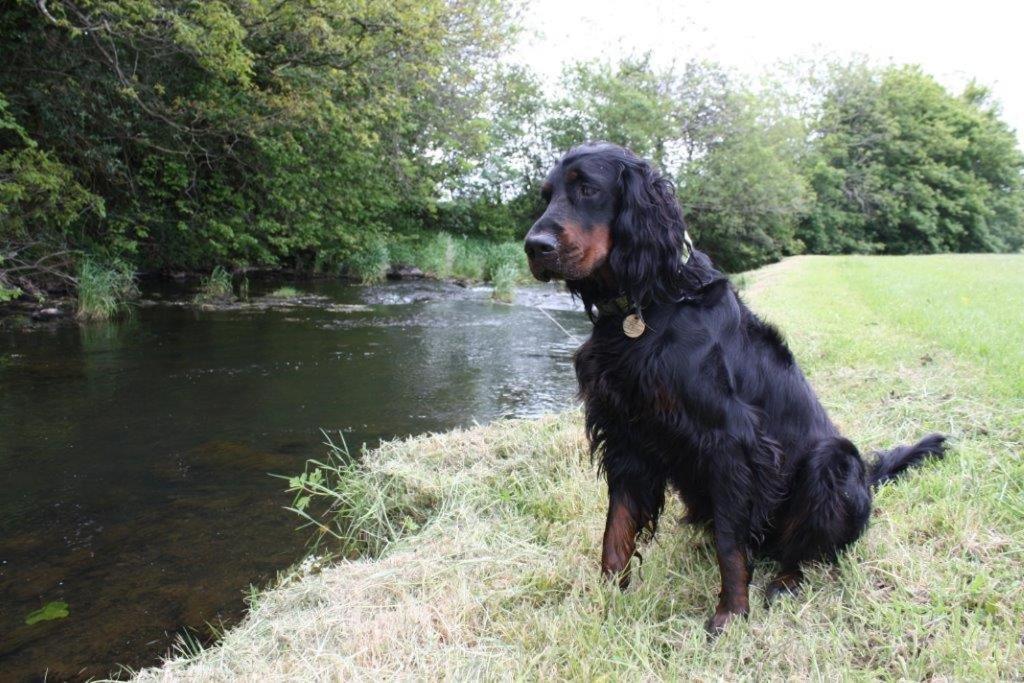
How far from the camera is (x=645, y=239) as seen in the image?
88.0 inches

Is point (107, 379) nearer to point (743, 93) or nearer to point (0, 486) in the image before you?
point (0, 486)

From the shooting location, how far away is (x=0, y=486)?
4.29 meters

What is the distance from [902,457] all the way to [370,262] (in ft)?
53.7

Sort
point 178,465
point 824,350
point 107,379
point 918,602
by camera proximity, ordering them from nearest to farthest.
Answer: point 918,602 → point 178,465 → point 824,350 → point 107,379

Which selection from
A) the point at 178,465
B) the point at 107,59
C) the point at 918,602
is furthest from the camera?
the point at 107,59

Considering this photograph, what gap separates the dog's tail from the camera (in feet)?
9.90

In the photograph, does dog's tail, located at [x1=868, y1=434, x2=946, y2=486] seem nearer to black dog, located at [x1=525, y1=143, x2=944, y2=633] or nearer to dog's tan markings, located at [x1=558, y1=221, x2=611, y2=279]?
black dog, located at [x1=525, y1=143, x2=944, y2=633]

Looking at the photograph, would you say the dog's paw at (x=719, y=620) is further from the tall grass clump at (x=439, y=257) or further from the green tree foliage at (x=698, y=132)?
the green tree foliage at (x=698, y=132)

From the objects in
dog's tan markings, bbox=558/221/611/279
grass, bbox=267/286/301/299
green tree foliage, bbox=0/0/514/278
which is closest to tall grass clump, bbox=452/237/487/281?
green tree foliage, bbox=0/0/514/278

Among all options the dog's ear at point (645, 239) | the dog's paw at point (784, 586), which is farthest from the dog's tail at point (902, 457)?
the dog's ear at point (645, 239)

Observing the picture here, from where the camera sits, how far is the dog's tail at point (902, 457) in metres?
3.02

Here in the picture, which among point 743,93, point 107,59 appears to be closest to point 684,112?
point 743,93

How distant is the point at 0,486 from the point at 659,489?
14.0 feet

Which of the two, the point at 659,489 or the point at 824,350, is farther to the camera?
the point at 824,350
